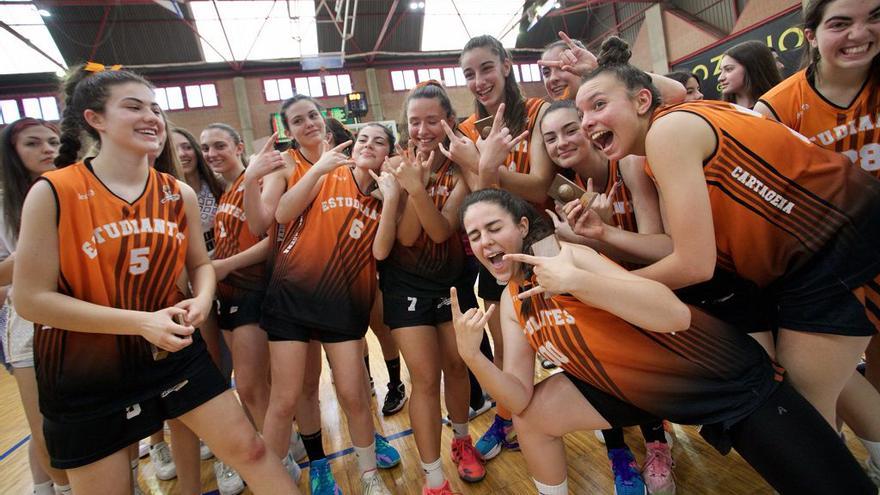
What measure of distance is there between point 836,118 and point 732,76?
118 cm

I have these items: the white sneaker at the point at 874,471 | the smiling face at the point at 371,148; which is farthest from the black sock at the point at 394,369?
the white sneaker at the point at 874,471

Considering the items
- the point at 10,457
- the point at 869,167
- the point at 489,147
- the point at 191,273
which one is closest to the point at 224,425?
the point at 191,273

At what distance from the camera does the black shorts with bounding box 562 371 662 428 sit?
5.51 feet

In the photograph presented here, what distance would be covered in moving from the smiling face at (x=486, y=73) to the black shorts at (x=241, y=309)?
1.72 m

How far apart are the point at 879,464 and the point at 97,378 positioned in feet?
10.3

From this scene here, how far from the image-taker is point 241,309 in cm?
257

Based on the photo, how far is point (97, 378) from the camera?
5.44 feet

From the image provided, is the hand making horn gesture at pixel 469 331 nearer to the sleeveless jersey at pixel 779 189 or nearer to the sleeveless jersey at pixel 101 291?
the sleeveless jersey at pixel 779 189

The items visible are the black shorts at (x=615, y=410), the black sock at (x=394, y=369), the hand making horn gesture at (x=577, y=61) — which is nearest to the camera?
the black shorts at (x=615, y=410)

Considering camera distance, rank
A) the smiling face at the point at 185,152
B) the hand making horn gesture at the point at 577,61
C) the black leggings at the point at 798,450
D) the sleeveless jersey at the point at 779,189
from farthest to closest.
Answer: the smiling face at the point at 185,152
the hand making horn gesture at the point at 577,61
the sleeveless jersey at the point at 779,189
the black leggings at the point at 798,450

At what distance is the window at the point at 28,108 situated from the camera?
12.8 metres

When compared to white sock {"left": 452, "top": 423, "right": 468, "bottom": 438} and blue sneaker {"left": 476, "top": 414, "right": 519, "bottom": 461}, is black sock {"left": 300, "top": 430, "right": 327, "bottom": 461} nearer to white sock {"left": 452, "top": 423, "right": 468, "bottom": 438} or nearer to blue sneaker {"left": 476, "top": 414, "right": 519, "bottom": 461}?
white sock {"left": 452, "top": 423, "right": 468, "bottom": 438}

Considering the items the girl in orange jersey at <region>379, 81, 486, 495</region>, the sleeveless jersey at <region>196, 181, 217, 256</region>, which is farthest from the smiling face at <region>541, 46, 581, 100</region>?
the sleeveless jersey at <region>196, 181, 217, 256</region>

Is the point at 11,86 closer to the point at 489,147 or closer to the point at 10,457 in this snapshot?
the point at 10,457
